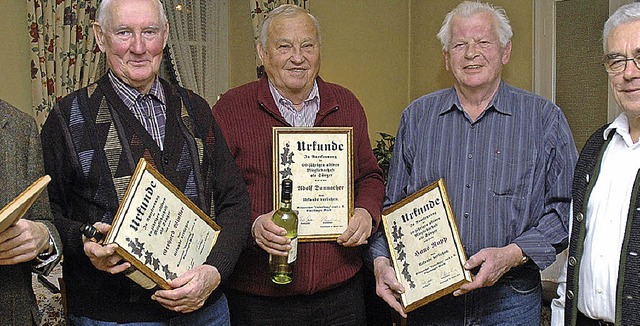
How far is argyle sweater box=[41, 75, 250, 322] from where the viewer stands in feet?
6.44

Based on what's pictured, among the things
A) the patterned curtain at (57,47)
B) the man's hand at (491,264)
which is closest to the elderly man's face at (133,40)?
the man's hand at (491,264)

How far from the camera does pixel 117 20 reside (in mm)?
2020

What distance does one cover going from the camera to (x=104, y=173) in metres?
1.96

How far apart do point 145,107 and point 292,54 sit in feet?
2.00

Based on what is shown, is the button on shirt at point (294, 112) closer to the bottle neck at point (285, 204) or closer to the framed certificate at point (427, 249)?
the bottle neck at point (285, 204)

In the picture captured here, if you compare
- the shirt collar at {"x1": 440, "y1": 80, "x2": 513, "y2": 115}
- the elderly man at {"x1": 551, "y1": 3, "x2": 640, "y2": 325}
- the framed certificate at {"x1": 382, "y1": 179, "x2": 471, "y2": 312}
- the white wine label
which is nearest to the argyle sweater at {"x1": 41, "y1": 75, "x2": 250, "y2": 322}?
the white wine label

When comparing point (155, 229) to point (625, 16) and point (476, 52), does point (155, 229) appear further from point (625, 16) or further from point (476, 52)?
point (625, 16)

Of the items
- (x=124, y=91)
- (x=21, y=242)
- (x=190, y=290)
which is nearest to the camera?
(x=21, y=242)

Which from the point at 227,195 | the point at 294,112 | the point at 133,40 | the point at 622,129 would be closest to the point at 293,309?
the point at 227,195

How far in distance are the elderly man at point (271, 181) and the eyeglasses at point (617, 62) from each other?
0.91 metres

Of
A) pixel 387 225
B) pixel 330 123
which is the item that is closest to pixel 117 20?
pixel 330 123

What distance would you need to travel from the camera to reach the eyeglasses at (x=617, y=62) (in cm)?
187

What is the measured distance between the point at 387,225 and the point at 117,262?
0.93 m

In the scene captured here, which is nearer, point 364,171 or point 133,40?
point 133,40
